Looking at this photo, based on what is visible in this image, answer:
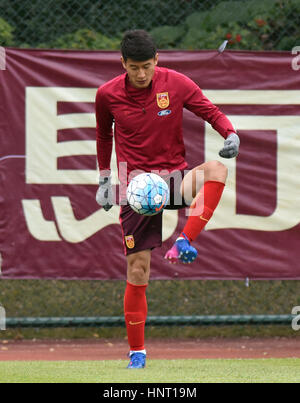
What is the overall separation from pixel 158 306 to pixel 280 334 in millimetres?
1159

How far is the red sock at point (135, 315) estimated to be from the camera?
18.5ft

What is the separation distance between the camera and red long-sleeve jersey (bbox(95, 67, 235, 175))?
545cm

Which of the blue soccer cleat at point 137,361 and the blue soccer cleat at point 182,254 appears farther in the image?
the blue soccer cleat at point 137,361

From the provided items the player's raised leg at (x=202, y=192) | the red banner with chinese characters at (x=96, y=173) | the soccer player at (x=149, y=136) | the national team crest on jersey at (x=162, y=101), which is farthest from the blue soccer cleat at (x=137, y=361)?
the red banner with chinese characters at (x=96, y=173)

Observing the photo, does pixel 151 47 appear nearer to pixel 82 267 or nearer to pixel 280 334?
pixel 82 267

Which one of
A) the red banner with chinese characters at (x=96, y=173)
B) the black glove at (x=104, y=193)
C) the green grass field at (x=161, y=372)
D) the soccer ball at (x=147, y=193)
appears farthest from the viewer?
the red banner with chinese characters at (x=96, y=173)

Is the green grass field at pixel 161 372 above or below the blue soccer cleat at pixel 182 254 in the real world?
below

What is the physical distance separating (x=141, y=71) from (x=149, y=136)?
41 cm

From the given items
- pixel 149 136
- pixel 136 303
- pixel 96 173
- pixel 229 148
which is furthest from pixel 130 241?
pixel 96 173

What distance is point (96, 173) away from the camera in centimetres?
737

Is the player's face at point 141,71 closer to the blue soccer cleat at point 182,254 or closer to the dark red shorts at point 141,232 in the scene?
the dark red shorts at point 141,232
